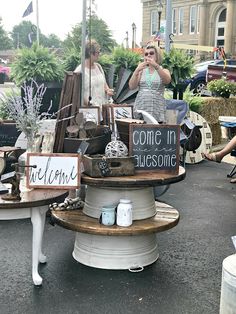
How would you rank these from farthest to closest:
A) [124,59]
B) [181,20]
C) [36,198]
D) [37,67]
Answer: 1. [181,20]
2. [124,59]
3. [37,67]
4. [36,198]

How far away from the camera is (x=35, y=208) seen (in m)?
2.98

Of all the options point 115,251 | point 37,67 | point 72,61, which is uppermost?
point 72,61

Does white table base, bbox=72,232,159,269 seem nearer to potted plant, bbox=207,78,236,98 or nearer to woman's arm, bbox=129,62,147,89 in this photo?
woman's arm, bbox=129,62,147,89

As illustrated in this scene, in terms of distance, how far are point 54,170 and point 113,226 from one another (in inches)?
22.6

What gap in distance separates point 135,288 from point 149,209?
60 centimetres

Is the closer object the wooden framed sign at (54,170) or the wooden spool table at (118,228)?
the wooden framed sign at (54,170)

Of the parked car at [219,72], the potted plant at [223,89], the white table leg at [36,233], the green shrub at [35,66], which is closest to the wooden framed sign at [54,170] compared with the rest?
the white table leg at [36,233]

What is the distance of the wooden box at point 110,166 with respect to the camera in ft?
10.3

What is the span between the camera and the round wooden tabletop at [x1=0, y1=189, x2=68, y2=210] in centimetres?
283

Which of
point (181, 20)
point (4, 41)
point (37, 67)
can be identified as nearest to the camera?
point (37, 67)

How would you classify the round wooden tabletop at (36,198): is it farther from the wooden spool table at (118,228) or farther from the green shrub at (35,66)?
the green shrub at (35,66)

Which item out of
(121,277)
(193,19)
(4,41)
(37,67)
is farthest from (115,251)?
(4,41)

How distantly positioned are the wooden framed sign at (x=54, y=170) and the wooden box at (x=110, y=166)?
116 millimetres

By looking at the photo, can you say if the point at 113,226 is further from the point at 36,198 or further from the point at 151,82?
the point at 151,82
